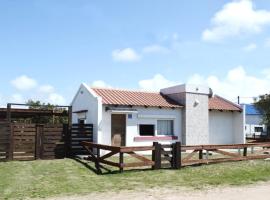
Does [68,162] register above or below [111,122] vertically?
below

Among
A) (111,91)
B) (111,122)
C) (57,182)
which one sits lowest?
(57,182)

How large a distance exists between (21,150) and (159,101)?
926 cm

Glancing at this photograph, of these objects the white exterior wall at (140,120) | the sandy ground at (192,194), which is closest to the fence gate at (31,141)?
the white exterior wall at (140,120)

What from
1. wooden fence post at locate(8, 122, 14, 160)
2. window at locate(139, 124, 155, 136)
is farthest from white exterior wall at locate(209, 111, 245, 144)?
wooden fence post at locate(8, 122, 14, 160)

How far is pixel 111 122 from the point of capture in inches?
883

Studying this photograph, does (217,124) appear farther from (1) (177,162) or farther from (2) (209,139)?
(1) (177,162)

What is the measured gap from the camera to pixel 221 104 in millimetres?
28375

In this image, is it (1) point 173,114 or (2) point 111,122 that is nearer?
(2) point 111,122

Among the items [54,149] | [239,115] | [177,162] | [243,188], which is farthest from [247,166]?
[239,115]

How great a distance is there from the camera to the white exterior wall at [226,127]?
27.4 m

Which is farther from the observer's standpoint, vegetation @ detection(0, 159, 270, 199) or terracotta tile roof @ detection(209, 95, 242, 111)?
terracotta tile roof @ detection(209, 95, 242, 111)

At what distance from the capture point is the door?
22.5 metres

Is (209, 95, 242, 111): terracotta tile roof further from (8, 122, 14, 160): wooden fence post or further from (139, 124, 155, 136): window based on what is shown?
(8, 122, 14, 160): wooden fence post

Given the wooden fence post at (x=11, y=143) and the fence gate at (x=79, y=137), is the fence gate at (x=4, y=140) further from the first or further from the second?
the fence gate at (x=79, y=137)
